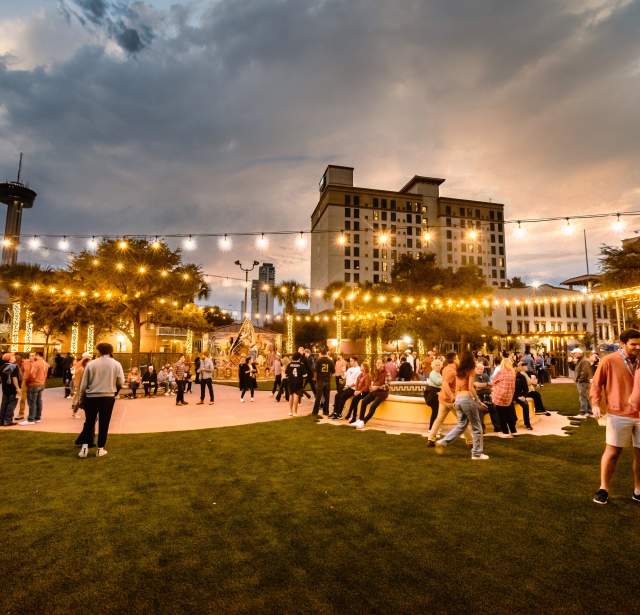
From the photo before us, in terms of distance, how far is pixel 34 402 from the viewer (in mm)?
9969

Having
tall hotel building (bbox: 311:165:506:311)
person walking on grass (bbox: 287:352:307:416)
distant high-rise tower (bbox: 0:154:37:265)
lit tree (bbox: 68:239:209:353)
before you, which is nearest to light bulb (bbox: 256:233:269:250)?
person walking on grass (bbox: 287:352:307:416)

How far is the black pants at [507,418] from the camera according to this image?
8.59 meters

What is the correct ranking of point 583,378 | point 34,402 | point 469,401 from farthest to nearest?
point 583,378, point 34,402, point 469,401

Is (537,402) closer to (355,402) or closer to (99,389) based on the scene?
(355,402)

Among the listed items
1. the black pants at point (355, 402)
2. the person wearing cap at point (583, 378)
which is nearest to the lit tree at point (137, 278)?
the black pants at point (355, 402)

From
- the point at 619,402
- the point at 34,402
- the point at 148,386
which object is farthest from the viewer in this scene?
the point at 148,386

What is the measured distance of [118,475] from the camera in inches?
223

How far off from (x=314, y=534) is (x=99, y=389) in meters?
4.43

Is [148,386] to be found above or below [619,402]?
below

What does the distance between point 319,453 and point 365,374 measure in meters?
3.05

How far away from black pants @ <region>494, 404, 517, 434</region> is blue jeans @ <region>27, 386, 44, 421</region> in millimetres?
11110

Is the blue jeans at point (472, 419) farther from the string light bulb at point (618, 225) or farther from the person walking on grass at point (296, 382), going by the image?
the string light bulb at point (618, 225)

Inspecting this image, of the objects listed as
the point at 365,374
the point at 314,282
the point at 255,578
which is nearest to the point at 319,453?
the point at 365,374

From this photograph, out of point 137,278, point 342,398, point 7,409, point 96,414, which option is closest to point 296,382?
point 342,398
